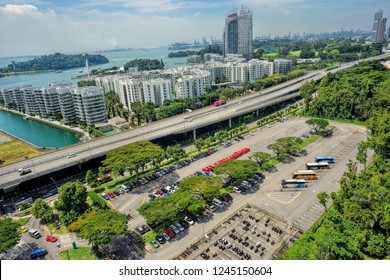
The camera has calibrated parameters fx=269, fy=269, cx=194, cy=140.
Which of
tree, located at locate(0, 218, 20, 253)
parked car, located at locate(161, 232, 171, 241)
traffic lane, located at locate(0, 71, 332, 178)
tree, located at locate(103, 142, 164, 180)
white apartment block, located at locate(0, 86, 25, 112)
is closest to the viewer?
tree, located at locate(0, 218, 20, 253)

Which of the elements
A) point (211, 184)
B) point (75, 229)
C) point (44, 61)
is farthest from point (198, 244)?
point (44, 61)

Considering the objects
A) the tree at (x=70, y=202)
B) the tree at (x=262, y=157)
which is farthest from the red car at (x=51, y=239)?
the tree at (x=262, y=157)

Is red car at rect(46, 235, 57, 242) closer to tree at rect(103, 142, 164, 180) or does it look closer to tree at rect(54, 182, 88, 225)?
tree at rect(54, 182, 88, 225)

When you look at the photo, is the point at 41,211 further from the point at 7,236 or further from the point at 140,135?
the point at 140,135

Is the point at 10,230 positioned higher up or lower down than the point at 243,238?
higher up

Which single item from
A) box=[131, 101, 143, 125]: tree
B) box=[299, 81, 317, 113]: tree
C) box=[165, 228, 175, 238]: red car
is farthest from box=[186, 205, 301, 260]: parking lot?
box=[299, 81, 317, 113]: tree

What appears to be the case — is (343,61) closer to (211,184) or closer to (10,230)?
(211,184)
